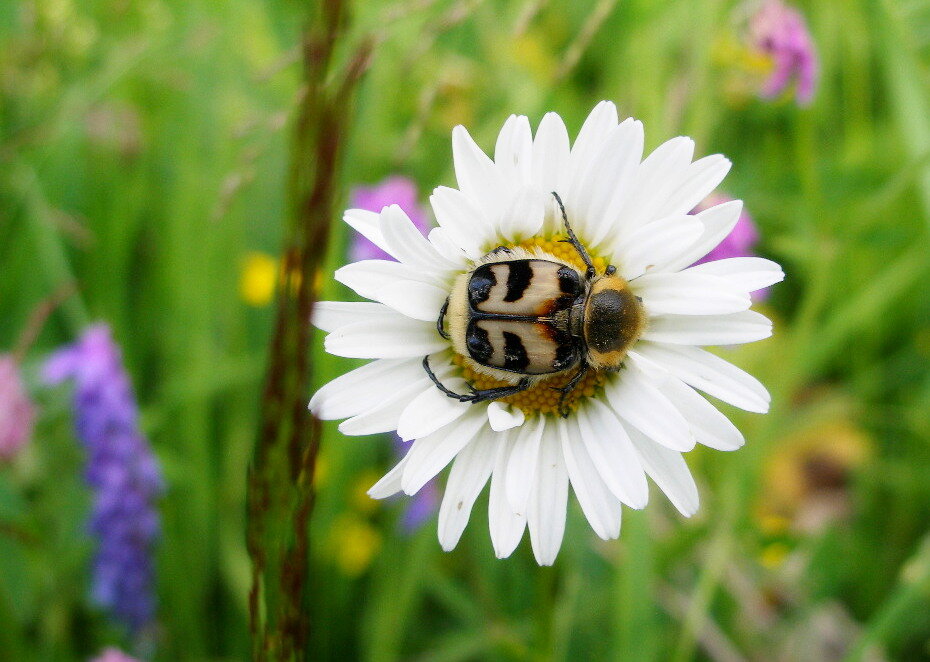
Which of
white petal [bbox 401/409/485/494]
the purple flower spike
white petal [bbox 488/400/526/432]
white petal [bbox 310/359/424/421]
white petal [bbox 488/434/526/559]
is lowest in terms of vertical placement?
white petal [bbox 488/434/526/559]

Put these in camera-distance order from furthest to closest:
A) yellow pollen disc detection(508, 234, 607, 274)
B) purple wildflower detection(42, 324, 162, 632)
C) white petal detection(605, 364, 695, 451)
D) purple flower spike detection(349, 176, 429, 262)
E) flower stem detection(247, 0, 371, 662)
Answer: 1. purple flower spike detection(349, 176, 429, 262)
2. purple wildflower detection(42, 324, 162, 632)
3. yellow pollen disc detection(508, 234, 607, 274)
4. white petal detection(605, 364, 695, 451)
5. flower stem detection(247, 0, 371, 662)

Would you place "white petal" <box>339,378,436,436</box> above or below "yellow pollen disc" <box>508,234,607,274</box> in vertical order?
below

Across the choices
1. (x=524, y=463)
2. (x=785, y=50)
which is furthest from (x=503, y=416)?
(x=785, y=50)

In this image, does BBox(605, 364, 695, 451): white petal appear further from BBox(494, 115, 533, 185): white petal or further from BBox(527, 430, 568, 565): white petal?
BBox(494, 115, 533, 185): white petal

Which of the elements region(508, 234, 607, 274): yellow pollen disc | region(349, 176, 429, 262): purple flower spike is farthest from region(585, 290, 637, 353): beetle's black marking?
region(349, 176, 429, 262): purple flower spike

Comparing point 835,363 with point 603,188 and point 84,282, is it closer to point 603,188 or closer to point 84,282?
point 603,188

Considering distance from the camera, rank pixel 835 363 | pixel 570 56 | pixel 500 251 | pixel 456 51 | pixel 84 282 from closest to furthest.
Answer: pixel 500 251 < pixel 570 56 < pixel 84 282 < pixel 835 363 < pixel 456 51

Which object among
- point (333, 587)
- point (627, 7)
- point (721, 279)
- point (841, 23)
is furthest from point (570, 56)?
point (841, 23)
